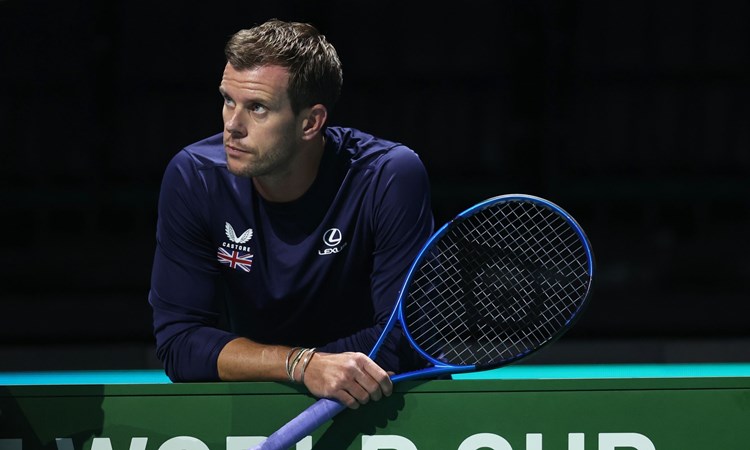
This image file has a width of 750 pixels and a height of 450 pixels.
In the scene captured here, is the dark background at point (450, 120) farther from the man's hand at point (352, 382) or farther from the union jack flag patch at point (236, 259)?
the man's hand at point (352, 382)

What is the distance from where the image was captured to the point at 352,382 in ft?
6.42

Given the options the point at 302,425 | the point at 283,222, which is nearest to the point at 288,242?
the point at 283,222

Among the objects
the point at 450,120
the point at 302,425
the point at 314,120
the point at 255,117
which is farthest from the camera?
the point at 450,120

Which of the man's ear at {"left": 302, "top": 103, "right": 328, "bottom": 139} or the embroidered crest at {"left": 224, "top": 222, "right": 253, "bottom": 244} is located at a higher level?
the man's ear at {"left": 302, "top": 103, "right": 328, "bottom": 139}

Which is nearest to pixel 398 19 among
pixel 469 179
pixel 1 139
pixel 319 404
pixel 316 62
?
pixel 469 179

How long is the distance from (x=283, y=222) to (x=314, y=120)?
23 cm

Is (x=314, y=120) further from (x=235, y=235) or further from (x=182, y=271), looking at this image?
(x=182, y=271)

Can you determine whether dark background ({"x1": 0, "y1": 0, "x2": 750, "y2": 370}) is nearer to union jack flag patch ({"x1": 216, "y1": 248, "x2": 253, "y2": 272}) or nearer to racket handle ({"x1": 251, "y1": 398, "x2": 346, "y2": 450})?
union jack flag patch ({"x1": 216, "y1": 248, "x2": 253, "y2": 272})

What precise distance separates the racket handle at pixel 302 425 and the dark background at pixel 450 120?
431cm

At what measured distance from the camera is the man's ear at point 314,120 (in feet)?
7.52

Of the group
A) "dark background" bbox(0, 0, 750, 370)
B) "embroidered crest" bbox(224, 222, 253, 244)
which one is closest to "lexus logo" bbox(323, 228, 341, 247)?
"embroidered crest" bbox(224, 222, 253, 244)

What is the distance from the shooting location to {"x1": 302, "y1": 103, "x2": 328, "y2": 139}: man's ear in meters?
2.29

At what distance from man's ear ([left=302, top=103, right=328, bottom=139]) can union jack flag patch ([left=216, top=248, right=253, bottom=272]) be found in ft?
0.92

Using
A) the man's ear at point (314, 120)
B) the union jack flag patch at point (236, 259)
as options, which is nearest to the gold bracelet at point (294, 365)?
the union jack flag patch at point (236, 259)
